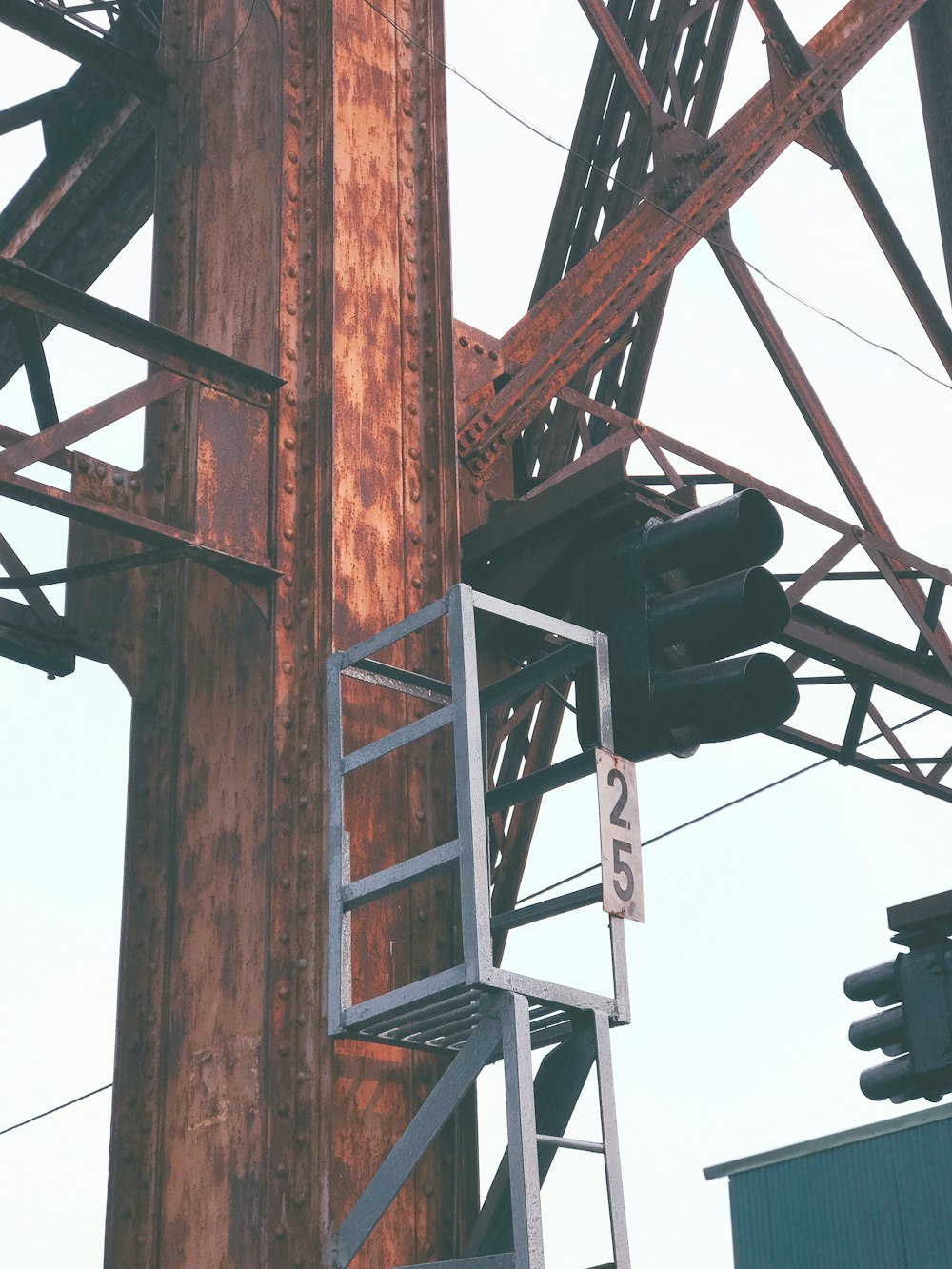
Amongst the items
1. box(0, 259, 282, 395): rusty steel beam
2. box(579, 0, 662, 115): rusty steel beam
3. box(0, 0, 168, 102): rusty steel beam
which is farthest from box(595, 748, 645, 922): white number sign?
box(579, 0, 662, 115): rusty steel beam

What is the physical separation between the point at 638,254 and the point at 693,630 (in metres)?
3.05

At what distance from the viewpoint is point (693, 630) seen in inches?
253

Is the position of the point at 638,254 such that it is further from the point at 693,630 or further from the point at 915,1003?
the point at 915,1003

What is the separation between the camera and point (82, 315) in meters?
6.82

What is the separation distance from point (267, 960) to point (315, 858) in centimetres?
38

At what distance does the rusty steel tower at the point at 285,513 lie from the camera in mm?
6316

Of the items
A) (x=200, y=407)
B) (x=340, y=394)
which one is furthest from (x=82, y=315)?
(x=340, y=394)

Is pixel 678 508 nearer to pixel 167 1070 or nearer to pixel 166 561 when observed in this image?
pixel 166 561

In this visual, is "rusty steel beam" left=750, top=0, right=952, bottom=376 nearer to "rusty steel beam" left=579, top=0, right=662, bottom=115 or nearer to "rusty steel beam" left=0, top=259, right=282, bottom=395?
"rusty steel beam" left=579, top=0, right=662, bottom=115

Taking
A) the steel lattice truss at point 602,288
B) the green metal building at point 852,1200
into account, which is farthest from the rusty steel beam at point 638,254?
the green metal building at point 852,1200

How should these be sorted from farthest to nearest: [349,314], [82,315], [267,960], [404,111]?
[404,111]
[349,314]
[82,315]
[267,960]

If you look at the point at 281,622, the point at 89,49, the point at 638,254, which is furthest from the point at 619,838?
the point at 89,49

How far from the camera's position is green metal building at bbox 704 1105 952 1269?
22672mm

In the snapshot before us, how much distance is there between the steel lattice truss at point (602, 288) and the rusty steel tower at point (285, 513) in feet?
0.07
